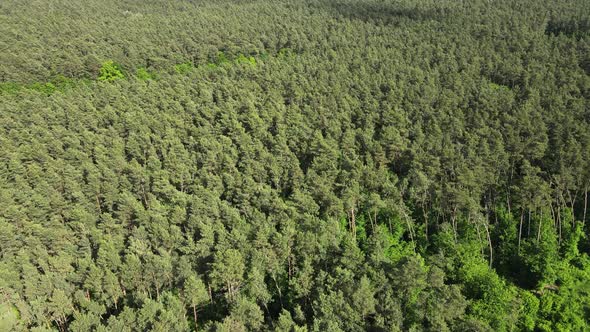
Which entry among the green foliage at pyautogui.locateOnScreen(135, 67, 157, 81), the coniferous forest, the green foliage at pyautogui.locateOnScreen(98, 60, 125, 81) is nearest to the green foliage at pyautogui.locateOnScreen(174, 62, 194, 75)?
the coniferous forest

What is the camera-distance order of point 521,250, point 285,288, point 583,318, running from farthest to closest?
point 521,250
point 285,288
point 583,318

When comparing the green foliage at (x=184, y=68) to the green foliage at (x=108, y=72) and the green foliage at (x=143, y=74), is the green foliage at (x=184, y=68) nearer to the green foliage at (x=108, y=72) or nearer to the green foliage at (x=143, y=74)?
the green foliage at (x=143, y=74)

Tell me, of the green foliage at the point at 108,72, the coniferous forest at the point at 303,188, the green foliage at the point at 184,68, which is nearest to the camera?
the coniferous forest at the point at 303,188

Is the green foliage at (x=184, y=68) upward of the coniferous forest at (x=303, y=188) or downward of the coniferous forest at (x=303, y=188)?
upward

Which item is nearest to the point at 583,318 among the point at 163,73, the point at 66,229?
the point at 66,229

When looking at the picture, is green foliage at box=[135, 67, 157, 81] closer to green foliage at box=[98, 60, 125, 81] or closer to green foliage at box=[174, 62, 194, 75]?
green foliage at box=[98, 60, 125, 81]

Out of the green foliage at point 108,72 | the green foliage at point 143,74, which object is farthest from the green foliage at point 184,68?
the green foliage at point 108,72

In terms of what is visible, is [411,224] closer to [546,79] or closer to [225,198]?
[225,198]

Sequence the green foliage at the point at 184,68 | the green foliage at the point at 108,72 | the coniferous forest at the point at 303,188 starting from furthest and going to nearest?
the green foliage at the point at 184,68 → the green foliage at the point at 108,72 → the coniferous forest at the point at 303,188
